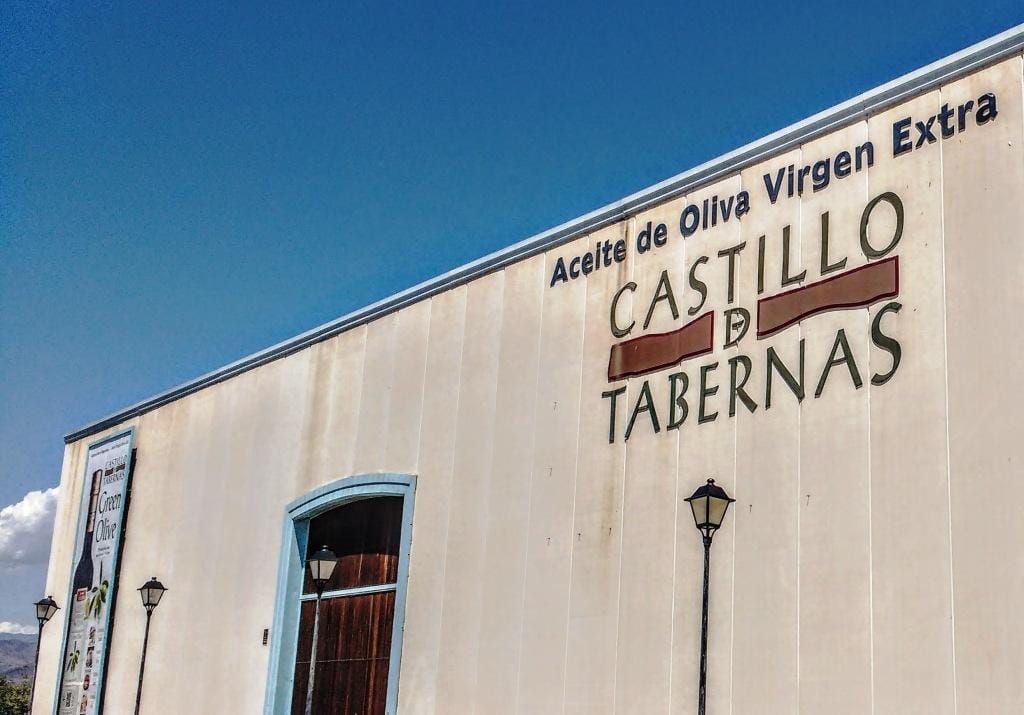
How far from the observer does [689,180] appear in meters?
13.8

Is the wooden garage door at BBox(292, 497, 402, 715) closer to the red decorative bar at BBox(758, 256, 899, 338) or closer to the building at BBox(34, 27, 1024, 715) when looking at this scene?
the building at BBox(34, 27, 1024, 715)

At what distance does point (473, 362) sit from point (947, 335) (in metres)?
7.19

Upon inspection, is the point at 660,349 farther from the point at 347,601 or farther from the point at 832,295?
the point at 347,601

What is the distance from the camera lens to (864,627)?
10.6 meters

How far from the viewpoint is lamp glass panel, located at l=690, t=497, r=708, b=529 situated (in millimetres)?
11258

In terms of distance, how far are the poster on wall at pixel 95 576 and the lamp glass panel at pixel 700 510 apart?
1581cm

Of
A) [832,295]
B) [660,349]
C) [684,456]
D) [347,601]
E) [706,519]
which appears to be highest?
[832,295]

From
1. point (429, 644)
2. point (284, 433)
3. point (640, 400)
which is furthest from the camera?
point (284, 433)

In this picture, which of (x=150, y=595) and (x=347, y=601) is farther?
(x=150, y=595)

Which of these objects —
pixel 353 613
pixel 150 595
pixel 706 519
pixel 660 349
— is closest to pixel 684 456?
pixel 660 349

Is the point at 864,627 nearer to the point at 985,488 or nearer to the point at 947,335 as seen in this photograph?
the point at 985,488

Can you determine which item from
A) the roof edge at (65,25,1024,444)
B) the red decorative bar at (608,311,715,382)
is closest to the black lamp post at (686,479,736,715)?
the red decorative bar at (608,311,715,382)

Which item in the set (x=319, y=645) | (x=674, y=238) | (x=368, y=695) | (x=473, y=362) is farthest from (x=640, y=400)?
(x=319, y=645)

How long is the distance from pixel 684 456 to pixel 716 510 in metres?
1.56
